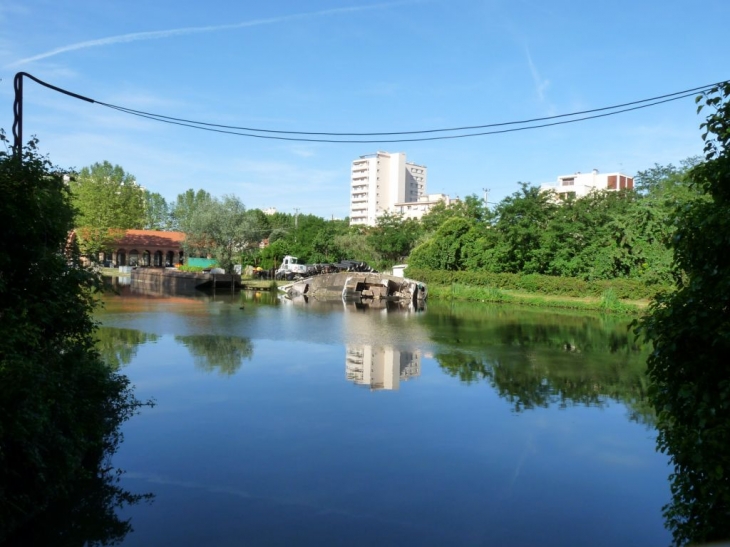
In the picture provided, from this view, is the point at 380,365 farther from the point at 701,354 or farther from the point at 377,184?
the point at 377,184

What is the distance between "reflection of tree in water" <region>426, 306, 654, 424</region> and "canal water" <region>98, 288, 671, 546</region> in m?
0.10

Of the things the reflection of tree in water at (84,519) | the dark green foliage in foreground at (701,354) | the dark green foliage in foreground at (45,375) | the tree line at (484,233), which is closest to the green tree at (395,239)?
the tree line at (484,233)

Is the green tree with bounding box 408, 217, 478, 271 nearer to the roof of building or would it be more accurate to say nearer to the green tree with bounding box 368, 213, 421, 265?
the green tree with bounding box 368, 213, 421, 265

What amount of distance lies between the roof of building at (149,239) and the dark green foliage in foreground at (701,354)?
7732 cm

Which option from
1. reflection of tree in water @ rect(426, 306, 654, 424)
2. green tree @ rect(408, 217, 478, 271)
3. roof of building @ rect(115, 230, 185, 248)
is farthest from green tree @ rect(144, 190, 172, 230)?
reflection of tree in water @ rect(426, 306, 654, 424)

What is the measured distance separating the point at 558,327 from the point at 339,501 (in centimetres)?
2286

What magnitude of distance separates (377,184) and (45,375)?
131 m

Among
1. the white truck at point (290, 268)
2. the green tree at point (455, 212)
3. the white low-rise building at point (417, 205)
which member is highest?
the white low-rise building at point (417, 205)

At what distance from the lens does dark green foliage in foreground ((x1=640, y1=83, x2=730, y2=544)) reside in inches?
208

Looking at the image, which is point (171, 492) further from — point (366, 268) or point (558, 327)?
point (366, 268)

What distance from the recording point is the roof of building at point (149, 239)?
7944cm

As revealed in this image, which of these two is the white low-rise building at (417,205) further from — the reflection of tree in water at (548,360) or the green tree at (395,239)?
the reflection of tree in water at (548,360)

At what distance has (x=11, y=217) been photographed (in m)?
6.86

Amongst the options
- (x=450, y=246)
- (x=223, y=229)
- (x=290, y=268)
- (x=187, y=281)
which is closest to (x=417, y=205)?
(x=290, y=268)
